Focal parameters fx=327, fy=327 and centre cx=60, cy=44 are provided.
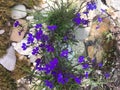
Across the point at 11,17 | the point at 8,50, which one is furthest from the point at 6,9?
the point at 8,50

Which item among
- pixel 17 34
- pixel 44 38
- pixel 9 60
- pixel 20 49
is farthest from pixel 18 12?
pixel 44 38

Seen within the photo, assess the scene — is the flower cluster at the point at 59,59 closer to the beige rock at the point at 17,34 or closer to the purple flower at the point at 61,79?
the purple flower at the point at 61,79

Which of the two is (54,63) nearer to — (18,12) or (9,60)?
(9,60)

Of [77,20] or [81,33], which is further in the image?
[81,33]

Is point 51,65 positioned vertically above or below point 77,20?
below

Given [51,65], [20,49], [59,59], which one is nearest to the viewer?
[51,65]

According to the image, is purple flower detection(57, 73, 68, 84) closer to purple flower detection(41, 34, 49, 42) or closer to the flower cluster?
the flower cluster
